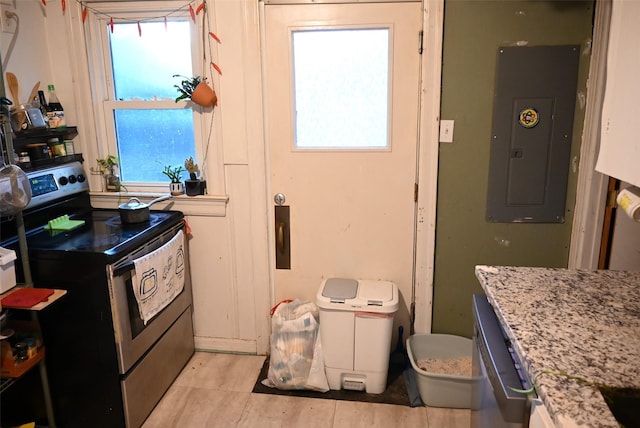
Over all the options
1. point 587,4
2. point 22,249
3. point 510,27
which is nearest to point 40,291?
point 22,249

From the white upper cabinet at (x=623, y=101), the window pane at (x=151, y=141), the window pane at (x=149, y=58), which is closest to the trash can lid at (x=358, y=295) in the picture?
the window pane at (x=151, y=141)

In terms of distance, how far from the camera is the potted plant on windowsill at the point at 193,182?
2.57 metres

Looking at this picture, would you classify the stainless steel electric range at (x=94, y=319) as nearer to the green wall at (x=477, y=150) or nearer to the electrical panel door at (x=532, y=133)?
the green wall at (x=477, y=150)

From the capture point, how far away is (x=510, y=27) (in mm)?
2270

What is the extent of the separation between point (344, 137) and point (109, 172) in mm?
1356

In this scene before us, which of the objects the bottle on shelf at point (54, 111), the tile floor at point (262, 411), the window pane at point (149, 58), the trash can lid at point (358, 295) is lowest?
the tile floor at point (262, 411)

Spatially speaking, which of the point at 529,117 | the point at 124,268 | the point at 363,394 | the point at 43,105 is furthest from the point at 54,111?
the point at 529,117

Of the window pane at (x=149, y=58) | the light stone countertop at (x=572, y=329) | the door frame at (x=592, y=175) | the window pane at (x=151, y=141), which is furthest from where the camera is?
the window pane at (x=151, y=141)

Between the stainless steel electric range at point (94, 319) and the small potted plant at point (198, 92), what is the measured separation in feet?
2.23

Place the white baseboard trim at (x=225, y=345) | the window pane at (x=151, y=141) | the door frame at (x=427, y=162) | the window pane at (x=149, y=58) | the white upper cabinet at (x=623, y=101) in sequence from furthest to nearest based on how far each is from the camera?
the white baseboard trim at (x=225, y=345) → the window pane at (x=151, y=141) → the window pane at (x=149, y=58) → the door frame at (x=427, y=162) → the white upper cabinet at (x=623, y=101)

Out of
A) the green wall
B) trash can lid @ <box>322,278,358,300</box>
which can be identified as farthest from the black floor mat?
trash can lid @ <box>322,278,358,300</box>

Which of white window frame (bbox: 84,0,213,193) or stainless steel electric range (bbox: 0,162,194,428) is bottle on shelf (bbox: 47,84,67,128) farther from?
stainless steel electric range (bbox: 0,162,194,428)

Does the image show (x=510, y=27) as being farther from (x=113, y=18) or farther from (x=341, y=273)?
(x=113, y=18)

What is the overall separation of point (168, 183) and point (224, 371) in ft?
3.66
